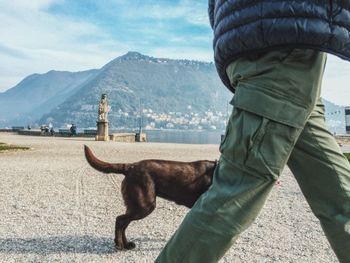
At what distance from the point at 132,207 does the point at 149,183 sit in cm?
29

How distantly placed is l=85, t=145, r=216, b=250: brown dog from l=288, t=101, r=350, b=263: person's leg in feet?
8.21

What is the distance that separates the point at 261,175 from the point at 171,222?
4.16 meters

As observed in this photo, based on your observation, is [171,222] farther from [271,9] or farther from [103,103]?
[103,103]

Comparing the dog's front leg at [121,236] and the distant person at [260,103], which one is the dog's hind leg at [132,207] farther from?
the distant person at [260,103]

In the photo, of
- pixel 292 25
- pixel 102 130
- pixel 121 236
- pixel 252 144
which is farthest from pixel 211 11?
pixel 102 130

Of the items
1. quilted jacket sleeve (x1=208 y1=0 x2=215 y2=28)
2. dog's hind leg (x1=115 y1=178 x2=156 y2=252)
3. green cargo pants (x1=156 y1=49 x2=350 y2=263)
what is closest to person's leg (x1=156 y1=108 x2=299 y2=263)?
green cargo pants (x1=156 y1=49 x2=350 y2=263)

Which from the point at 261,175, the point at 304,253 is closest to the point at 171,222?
the point at 304,253

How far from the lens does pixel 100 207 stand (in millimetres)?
6781

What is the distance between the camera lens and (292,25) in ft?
6.05

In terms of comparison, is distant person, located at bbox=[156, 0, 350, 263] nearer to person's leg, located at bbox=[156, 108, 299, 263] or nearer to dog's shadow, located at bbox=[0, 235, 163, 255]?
person's leg, located at bbox=[156, 108, 299, 263]

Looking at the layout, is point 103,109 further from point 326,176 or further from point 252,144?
point 252,144

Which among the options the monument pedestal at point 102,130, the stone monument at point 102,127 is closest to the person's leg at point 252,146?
the stone monument at point 102,127

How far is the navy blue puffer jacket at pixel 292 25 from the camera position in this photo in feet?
6.04

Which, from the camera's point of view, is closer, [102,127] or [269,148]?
[269,148]
